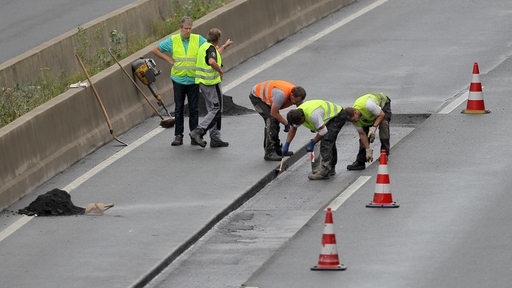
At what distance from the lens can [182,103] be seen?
2092cm

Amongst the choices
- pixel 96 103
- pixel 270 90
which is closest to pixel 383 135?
pixel 270 90

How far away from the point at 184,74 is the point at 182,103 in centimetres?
43

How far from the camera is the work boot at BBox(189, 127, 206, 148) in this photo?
20.6 m

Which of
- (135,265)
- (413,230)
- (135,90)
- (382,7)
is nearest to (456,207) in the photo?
(413,230)

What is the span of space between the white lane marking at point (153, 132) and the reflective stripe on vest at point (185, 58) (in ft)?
4.19

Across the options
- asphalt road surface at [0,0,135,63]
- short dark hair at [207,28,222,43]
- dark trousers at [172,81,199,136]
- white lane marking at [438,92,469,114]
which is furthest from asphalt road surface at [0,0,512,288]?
asphalt road surface at [0,0,135,63]

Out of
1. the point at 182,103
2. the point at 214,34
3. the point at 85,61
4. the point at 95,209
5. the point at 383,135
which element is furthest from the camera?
the point at 85,61

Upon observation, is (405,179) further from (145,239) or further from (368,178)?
(145,239)

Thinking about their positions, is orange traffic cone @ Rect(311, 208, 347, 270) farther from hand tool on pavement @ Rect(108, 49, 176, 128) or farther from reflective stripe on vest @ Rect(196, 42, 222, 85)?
hand tool on pavement @ Rect(108, 49, 176, 128)

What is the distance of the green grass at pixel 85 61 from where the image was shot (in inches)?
818

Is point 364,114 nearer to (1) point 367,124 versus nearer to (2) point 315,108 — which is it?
(1) point 367,124

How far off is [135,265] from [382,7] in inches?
605

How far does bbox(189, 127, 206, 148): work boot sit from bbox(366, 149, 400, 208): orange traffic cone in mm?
3867

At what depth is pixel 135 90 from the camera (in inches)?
884
